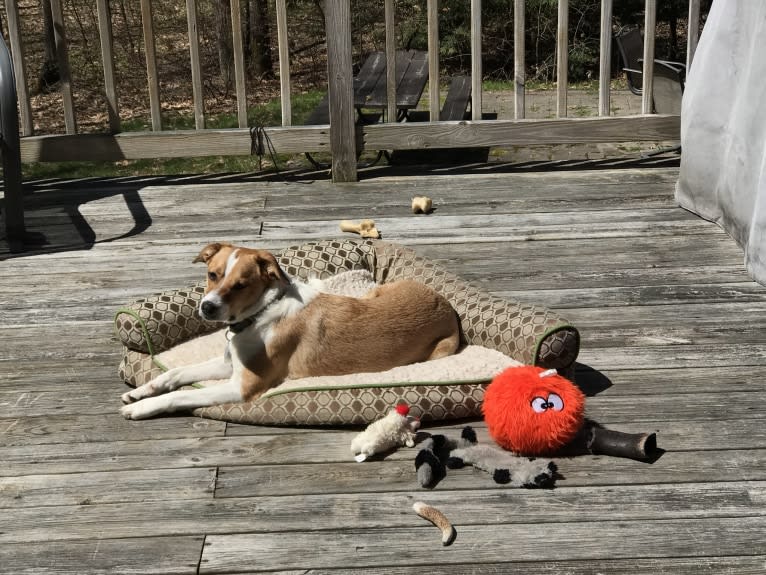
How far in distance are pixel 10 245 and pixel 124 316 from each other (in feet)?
6.84

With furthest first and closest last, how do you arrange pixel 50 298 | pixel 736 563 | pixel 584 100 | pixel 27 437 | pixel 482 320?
pixel 584 100
pixel 50 298
pixel 482 320
pixel 27 437
pixel 736 563

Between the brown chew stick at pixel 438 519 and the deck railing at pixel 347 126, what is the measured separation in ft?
14.9

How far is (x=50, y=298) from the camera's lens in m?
5.48

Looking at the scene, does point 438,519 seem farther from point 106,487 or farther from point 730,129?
point 730,129

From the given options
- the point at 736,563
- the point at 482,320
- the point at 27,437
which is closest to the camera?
the point at 736,563

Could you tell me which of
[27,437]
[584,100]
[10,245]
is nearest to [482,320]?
[27,437]

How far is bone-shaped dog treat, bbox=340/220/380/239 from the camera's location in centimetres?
628

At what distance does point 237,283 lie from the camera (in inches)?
158

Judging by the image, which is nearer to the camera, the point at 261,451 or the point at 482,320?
the point at 261,451

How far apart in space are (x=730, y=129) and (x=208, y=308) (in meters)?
3.75

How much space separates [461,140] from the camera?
24.9 ft

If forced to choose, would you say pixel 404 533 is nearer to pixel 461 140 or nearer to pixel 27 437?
pixel 27 437

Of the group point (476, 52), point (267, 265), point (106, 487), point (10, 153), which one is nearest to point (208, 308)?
point (267, 265)

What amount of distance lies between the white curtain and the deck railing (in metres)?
0.91
